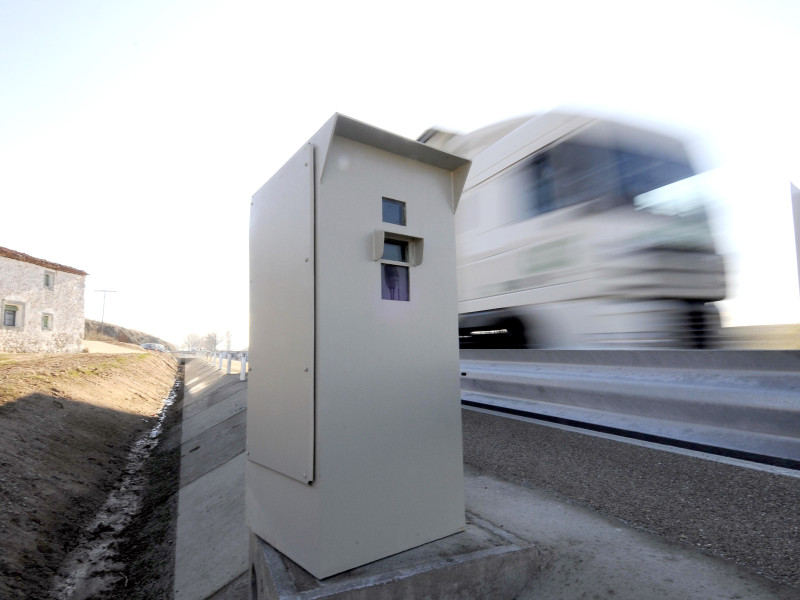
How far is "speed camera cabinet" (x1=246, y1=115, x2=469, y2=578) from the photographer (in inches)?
86.8

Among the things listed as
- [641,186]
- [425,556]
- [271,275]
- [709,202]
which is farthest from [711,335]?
[271,275]

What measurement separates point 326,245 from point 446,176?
3.08 feet

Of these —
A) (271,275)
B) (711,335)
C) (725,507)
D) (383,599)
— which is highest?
(271,275)

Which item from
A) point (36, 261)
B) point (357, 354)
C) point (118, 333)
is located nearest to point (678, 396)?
point (357, 354)

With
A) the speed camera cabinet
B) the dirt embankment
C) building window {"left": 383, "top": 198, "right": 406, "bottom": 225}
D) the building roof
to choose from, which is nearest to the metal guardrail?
the speed camera cabinet

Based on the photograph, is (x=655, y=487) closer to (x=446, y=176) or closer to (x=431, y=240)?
(x=431, y=240)

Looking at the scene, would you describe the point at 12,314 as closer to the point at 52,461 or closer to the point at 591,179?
the point at 52,461

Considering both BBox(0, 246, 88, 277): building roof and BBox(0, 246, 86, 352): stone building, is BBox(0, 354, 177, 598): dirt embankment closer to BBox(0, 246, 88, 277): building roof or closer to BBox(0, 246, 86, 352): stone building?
BBox(0, 246, 86, 352): stone building

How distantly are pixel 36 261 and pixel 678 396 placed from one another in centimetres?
3792

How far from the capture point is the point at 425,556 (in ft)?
7.56

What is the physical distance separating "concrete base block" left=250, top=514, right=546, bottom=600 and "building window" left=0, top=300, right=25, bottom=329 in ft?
113

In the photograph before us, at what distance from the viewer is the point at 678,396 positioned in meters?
3.29

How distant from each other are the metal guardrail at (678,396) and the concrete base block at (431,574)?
1.57 meters

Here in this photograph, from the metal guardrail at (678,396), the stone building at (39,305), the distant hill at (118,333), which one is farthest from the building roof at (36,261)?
the metal guardrail at (678,396)
